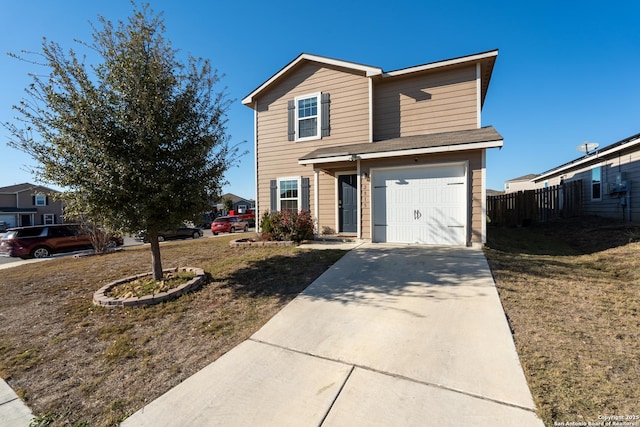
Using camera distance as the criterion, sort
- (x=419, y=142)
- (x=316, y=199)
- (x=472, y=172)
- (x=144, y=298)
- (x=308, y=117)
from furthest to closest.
A: 1. (x=308, y=117)
2. (x=316, y=199)
3. (x=419, y=142)
4. (x=472, y=172)
5. (x=144, y=298)

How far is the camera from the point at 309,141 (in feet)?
32.3

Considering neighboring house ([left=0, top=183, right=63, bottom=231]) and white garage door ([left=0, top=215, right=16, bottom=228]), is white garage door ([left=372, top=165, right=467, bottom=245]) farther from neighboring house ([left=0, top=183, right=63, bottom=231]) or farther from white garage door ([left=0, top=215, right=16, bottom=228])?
white garage door ([left=0, top=215, right=16, bottom=228])

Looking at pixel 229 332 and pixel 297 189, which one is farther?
pixel 297 189

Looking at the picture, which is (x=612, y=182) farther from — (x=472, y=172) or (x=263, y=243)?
(x=263, y=243)

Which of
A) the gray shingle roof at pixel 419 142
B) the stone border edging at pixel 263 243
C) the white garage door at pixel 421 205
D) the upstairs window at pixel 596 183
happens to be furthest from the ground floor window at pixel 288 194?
the upstairs window at pixel 596 183

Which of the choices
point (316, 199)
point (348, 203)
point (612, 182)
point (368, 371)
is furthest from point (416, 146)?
point (612, 182)

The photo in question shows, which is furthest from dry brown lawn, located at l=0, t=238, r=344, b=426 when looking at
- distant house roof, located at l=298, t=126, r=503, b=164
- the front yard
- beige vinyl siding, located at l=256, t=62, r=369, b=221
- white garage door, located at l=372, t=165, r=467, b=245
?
beige vinyl siding, located at l=256, t=62, r=369, b=221

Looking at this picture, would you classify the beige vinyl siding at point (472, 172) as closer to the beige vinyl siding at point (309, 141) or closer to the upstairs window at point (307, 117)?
the beige vinyl siding at point (309, 141)

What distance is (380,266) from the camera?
566cm

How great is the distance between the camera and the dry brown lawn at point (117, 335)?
2387mm

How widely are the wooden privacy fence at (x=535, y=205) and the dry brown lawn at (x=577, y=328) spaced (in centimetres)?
689

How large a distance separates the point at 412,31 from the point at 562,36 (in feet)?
16.5

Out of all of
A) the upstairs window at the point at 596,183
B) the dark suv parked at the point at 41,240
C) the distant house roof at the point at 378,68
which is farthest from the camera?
the upstairs window at the point at 596,183

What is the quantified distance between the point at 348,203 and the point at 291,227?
217cm
